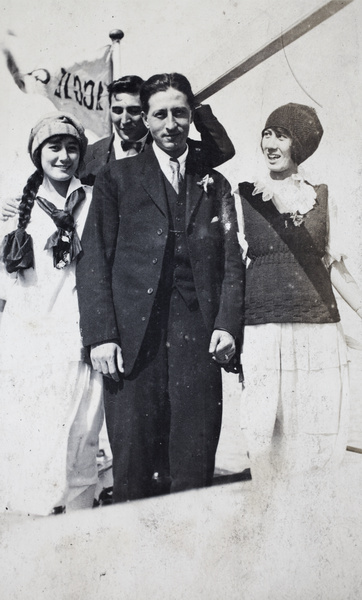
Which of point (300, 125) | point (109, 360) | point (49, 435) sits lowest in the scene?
point (49, 435)

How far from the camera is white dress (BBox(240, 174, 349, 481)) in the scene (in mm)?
2658

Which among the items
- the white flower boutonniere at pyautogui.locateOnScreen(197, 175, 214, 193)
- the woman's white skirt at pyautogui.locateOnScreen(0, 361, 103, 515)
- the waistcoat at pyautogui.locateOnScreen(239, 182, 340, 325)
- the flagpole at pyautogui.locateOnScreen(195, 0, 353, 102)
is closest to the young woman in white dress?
the woman's white skirt at pyautogui.locateOnScreen(0, 361, 103, 515)

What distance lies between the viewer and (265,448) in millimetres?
2662

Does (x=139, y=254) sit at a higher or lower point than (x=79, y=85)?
lower

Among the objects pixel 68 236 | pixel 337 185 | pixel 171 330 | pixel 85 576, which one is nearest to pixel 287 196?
pixel 337 185

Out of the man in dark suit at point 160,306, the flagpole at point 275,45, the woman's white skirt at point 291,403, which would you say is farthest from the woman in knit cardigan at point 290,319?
the flagpole at point 275,45

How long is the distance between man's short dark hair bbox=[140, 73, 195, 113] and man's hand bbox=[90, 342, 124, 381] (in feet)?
3.06

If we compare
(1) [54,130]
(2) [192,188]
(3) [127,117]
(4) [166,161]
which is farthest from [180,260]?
(1) [54,130]

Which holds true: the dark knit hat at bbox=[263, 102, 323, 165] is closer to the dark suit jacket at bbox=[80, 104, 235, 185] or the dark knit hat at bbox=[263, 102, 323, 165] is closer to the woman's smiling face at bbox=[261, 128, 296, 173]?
the woman's smiling face at bbox=[261, 128, 296, 173]

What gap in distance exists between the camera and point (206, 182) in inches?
106

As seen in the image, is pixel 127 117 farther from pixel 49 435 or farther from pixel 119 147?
pixel 49 435

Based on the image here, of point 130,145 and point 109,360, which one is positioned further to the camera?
point 130,145

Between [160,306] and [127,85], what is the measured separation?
890 millimetres

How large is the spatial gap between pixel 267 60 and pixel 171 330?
1.15 m
